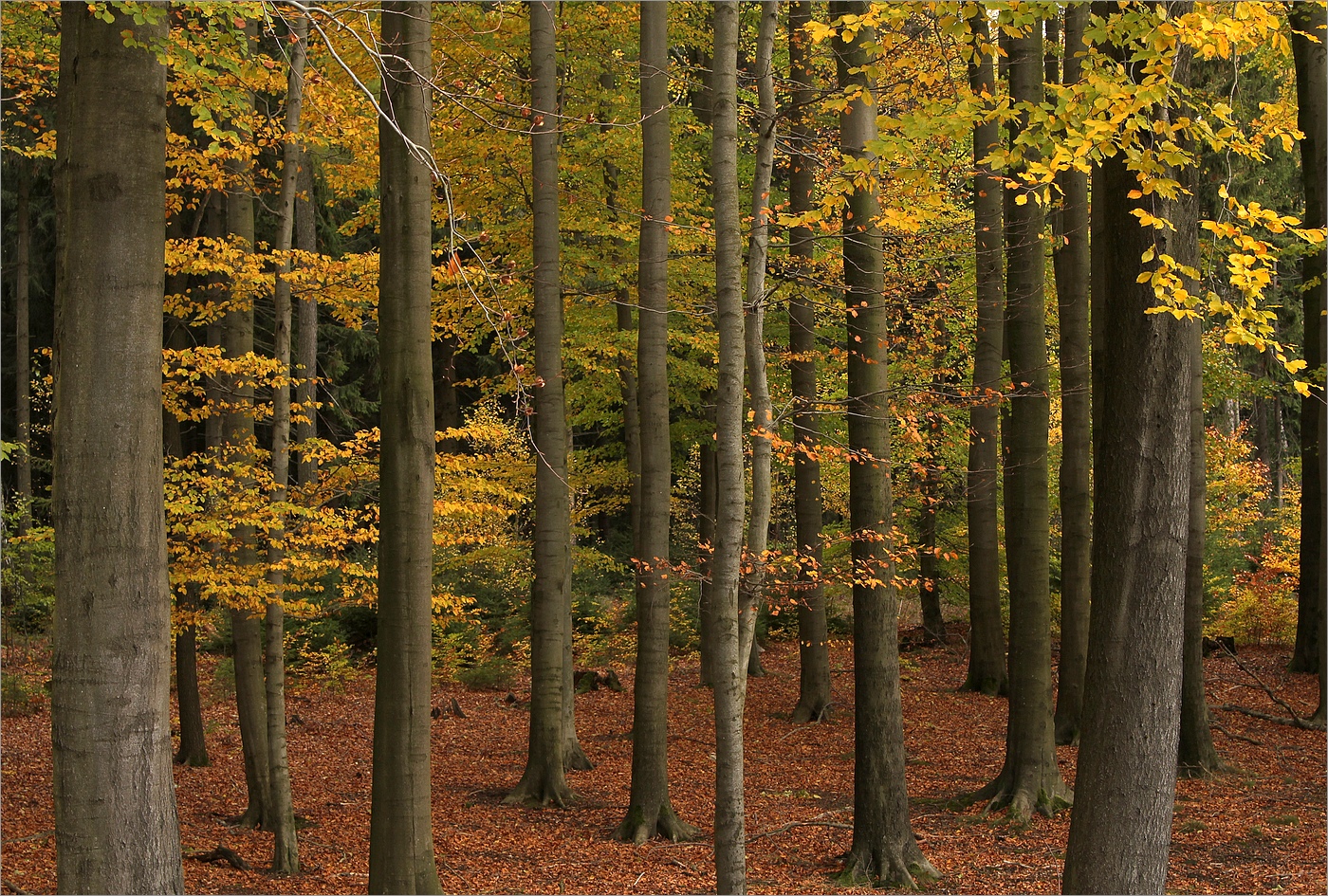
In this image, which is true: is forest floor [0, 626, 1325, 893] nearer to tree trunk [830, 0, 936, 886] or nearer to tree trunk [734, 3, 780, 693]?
tree trunk [830, 0, 936, 886]

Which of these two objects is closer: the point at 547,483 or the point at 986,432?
the point at 547,483

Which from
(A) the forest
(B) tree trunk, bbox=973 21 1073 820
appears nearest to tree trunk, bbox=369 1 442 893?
(A) the forest

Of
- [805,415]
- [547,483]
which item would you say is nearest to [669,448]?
[547,483]

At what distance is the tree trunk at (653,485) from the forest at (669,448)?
41mm

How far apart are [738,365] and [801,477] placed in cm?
713

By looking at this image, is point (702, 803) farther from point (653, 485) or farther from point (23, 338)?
point (23, 338)

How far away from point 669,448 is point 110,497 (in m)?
5.91

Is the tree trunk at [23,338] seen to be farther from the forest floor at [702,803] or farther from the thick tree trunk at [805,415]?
the thick tree trunk at [805,415]

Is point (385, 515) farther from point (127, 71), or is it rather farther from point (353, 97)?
point (353, 97)

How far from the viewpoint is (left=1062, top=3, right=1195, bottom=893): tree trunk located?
17.7 feet

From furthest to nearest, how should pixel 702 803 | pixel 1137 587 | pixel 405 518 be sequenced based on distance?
1. pixel 702 803
2. pixel 405 518
3. pixel 1137 587

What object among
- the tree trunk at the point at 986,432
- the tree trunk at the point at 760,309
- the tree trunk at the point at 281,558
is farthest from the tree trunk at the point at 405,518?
the tree trunk at the point at 986,432

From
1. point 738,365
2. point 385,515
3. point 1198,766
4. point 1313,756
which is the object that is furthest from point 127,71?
point 1313,756

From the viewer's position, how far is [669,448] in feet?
32.4
